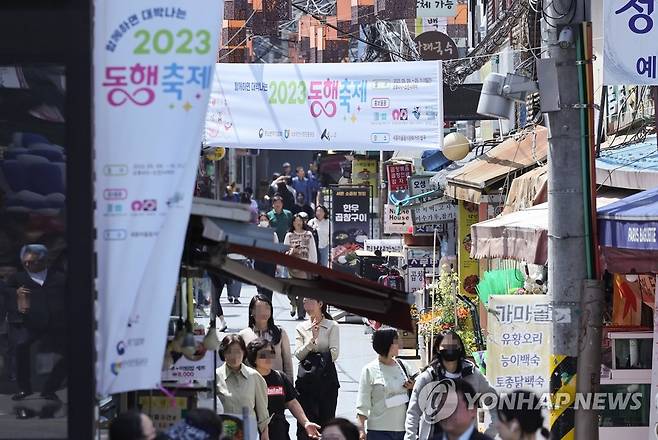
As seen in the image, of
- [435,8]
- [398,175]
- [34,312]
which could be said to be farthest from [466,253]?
[34,312]

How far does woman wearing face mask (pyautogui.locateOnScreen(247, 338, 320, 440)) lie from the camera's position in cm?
958

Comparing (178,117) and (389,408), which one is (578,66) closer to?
(389,408)

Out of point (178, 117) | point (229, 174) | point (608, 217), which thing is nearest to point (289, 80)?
point (608, 217)

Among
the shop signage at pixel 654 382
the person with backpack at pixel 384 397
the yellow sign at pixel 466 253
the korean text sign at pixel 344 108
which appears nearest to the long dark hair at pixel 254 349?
the person with backpack at pixel 384 397

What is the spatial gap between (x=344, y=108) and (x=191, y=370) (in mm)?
7038

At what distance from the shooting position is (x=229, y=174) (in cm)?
5672

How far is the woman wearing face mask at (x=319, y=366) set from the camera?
10734 millimetres

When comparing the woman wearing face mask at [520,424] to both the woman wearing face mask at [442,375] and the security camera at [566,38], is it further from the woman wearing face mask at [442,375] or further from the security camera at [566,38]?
the security camera at [566,38]

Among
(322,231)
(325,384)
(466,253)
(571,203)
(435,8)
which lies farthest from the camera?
(322,231)

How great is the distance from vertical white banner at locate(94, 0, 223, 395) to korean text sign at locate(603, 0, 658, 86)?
5656mm

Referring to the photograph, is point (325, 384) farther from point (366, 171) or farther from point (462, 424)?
point (366, 171)

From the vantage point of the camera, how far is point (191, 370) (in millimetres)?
6469

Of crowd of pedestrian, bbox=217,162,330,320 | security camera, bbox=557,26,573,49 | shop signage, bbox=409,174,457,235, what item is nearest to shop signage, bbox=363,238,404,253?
crowd of pedestrian, bbox=217,162,330,320

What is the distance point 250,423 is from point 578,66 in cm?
381
